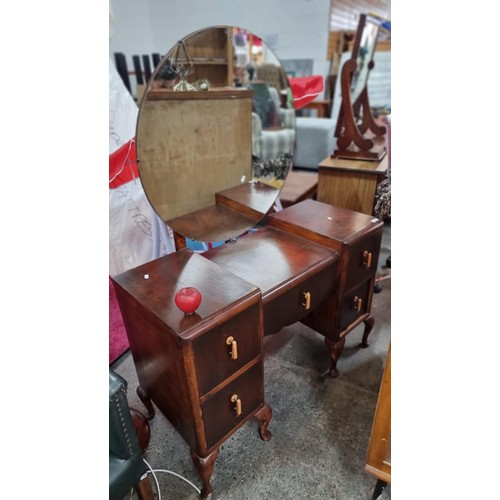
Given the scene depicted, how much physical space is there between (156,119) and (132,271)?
17.4 inches

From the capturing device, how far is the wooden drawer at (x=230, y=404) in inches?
36.9

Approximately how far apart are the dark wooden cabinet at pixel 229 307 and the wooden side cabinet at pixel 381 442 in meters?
0.34

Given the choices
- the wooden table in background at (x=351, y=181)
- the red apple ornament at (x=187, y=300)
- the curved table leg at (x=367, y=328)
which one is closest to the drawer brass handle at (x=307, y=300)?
the red apple ornament at (x=187, y=300)

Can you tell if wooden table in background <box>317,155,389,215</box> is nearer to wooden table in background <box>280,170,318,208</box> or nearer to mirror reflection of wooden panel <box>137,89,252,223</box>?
wooden table in background <box>280,170,318,208</box>

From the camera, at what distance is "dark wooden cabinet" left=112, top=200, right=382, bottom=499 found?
2.78ft

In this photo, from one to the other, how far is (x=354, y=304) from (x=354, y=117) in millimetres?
1175

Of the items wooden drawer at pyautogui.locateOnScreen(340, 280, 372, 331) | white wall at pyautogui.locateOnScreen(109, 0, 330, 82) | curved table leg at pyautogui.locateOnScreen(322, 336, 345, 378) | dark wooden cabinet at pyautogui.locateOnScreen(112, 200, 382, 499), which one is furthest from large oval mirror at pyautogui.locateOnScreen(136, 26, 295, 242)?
white wall at pyautogui.locateOnScreen(109, 0, 330, 82)

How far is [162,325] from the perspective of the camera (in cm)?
82

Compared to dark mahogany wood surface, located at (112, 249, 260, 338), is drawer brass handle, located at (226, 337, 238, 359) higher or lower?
lower

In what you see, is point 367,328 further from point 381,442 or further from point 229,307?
point 229,307

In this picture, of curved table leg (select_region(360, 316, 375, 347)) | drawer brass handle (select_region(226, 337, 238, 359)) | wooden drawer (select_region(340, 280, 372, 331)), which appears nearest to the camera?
drawer brass handle (select_region(226, 337, 238, 359))
